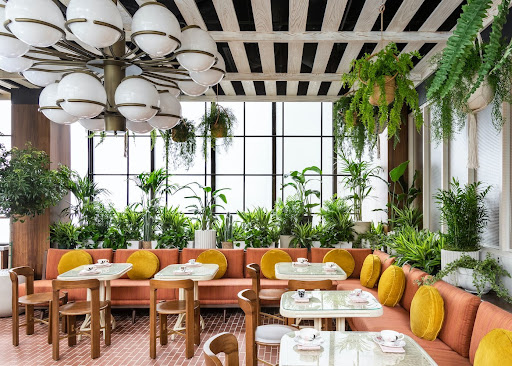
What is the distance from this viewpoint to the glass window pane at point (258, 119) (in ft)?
31.3

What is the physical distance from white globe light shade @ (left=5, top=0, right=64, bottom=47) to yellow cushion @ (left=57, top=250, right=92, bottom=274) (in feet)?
16.0

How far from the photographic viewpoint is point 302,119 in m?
9.55

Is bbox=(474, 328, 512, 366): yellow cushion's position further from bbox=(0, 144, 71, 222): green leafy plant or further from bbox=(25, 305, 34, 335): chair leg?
bbox=(0, 144, 71, 222): green leafy plant

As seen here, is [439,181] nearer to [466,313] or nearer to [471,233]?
[471,233]

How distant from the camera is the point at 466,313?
10.7ft

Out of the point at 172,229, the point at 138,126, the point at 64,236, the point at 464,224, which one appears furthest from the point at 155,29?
the point at 64,236

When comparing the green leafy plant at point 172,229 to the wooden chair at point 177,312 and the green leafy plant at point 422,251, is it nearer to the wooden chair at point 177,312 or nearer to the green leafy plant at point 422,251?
the wooden chair at point 177,312

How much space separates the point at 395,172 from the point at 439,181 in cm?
78

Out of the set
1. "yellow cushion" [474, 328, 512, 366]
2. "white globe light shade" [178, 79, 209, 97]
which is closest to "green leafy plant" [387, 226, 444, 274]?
"yellow cushion" [474, 328, 512, 366]

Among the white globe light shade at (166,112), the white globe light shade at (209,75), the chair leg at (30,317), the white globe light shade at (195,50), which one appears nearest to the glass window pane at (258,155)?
the chair leg at (30,317)

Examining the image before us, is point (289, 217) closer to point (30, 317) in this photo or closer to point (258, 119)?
point (258, 119)

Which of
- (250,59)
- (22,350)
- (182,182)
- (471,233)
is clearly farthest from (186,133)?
(471,233)

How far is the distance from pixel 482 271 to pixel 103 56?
3546mm

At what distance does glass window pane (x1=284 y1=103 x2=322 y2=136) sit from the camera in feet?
31.3
